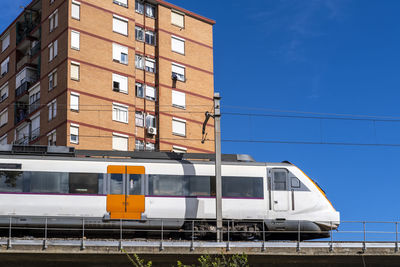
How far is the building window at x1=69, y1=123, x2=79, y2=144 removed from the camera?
52.5 meters

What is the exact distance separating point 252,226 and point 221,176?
2512 mm

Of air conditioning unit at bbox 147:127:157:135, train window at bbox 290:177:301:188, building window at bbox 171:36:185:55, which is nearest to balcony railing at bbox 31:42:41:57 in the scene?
building window at bbox 171:36:185:55

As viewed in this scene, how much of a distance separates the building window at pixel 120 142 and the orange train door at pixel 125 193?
23186 mm

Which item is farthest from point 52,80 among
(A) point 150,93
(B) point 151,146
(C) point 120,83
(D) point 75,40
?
(B) point 151,146

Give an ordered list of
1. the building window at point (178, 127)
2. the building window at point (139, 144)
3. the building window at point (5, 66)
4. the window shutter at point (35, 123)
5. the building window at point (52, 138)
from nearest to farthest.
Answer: the building window at point (52, 138)
the window shutter at point (35, 123)
the building window at point (139, 144)
the building window at point (178, 127)
the building window at point (5, 66)

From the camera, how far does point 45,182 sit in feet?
102

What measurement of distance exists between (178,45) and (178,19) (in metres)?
2.32

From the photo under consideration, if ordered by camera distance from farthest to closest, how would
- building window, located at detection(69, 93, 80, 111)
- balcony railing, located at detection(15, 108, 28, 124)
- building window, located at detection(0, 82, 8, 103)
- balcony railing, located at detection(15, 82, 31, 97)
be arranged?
building window, located at detection(0, 82, 8, 103) < balcony railing, located at detection(15, 108, 28, 124) < balcony railing, located at detection(15, 82, 31, 97) < building window, located at detection(69, 93, 80, 111)

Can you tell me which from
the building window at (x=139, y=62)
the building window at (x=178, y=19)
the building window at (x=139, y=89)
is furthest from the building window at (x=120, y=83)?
the building window at (x=178, y=19)

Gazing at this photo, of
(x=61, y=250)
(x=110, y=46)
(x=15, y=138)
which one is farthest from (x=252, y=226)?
(x=15, y=138)

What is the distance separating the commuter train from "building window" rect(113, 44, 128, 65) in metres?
25.4

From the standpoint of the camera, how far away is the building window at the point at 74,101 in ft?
175

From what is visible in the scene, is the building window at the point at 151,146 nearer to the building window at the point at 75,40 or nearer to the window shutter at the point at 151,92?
the window shutter at the point at 151,92

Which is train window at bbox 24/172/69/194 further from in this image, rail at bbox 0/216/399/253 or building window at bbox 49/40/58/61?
building window at bbox 49/40/58/61
